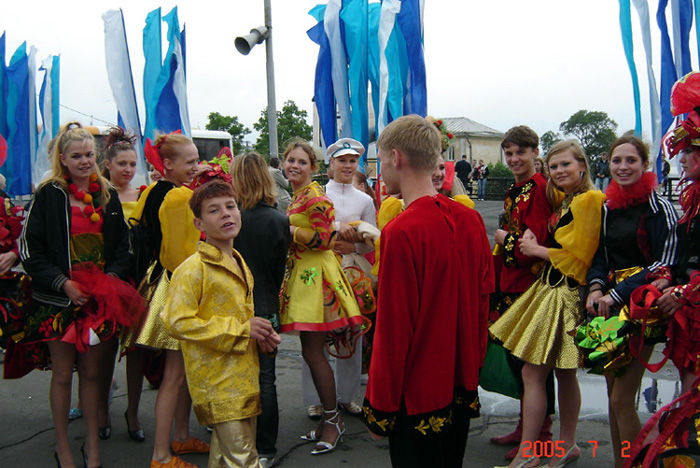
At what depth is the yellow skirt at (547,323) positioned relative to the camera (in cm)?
333

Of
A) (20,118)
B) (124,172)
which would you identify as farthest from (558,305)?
(20,118)

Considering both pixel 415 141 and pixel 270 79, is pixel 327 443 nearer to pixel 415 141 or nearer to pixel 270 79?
pixel 415 141

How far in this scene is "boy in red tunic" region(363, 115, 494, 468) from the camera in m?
2.08

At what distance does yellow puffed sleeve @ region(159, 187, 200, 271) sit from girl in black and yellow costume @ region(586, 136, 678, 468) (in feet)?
7.85

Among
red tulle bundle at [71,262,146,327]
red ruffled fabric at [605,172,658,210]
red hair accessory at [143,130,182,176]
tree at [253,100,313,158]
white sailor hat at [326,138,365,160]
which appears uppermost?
tree at [253,100,313,158]

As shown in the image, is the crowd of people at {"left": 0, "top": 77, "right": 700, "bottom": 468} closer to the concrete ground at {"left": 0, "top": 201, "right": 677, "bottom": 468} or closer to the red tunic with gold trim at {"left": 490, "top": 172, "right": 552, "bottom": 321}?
the red tunic with gold trim at {"left": 490, "top": 172, "right": 552, "bottom": 321}

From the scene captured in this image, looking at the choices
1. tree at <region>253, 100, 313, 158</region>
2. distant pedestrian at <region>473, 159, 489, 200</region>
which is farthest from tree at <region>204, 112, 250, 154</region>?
distant pedestrian at <region>473, 159, 489, 200</region>

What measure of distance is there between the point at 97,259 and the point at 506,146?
274cm

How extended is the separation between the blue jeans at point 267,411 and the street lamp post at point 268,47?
299 inches

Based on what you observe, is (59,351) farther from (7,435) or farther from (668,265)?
(668,265)

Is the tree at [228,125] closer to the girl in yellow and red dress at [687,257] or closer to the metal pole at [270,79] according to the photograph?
the metal pole at [270,79]

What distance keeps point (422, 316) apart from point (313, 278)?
5.86ft

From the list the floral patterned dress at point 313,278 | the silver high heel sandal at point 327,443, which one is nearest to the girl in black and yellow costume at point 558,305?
the floral patterned dress at point 313,278

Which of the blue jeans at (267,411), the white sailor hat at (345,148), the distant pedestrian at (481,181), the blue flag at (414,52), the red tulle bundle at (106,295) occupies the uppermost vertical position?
the blue flag at (414,52)
